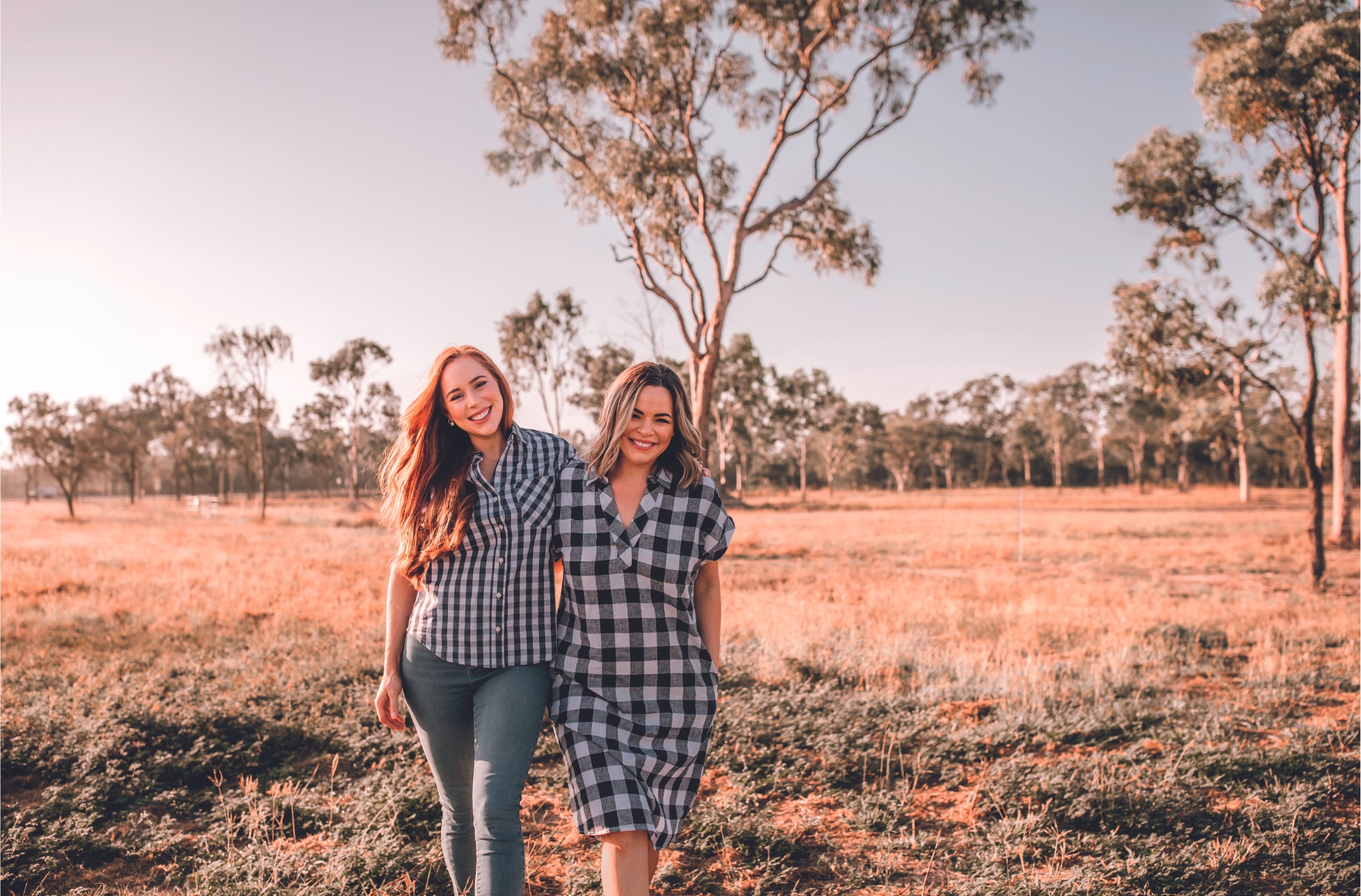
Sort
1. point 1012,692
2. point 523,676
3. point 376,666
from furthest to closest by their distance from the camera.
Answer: point 376,666
point 1012,692
point 523,676

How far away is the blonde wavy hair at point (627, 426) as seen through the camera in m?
2.36

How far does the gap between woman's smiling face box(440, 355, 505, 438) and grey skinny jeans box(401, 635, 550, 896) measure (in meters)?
0.70

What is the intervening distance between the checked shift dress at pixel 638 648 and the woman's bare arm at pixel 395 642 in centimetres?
50

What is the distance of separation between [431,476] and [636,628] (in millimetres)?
851

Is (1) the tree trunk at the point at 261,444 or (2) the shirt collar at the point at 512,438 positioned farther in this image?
(1) the tree trunk at the point at 261,444

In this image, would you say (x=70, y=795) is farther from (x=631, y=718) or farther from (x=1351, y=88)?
(x=1351, y=88)

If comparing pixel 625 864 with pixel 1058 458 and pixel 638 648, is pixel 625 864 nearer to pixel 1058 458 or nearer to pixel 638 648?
pixel 638 648

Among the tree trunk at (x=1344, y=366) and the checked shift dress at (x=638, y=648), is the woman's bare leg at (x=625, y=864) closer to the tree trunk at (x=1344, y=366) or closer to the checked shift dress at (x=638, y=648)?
the checked shift dress at (x=638, y=648)

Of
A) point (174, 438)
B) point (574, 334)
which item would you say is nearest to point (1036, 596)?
point (574, 334)

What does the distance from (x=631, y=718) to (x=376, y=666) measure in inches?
170

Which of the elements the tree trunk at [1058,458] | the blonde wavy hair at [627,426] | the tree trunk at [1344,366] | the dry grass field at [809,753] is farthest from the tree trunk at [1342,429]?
the tree trunk at [1058,458]

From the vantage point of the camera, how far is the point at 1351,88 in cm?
1036

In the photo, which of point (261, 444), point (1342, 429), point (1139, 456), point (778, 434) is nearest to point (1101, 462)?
point (1139, 456)

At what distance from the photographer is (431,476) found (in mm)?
2451
